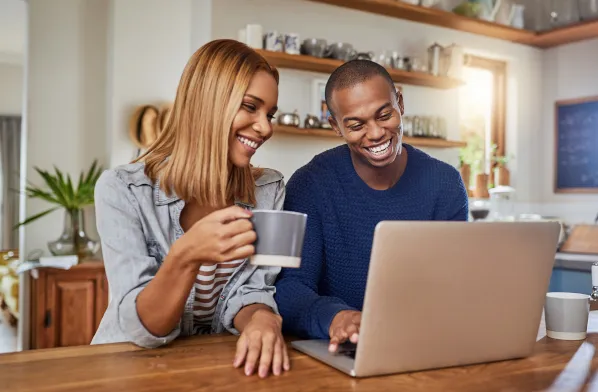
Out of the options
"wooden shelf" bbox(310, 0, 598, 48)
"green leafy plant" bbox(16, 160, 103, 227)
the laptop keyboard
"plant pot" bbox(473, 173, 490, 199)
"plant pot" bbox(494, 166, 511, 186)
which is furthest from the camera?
"plant pot" bbox(494, 166, 511, 186)

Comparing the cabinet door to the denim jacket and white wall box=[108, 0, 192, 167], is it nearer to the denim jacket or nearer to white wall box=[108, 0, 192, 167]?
white wall box=[108, 0, 192, 167]

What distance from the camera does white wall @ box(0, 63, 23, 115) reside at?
376cm

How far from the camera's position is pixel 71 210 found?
3.07 metres

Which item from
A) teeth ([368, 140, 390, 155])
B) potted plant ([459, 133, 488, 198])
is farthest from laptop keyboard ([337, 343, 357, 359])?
potted plant ([459, 133, 488, 198])

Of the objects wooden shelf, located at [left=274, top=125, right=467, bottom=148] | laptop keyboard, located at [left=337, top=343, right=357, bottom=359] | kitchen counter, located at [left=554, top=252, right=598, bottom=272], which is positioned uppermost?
wooden shelf, located at [left=274, top=125, right=467, bottom=148]

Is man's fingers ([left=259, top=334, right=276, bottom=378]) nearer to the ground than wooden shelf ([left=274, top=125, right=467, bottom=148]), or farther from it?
nearer to the ground

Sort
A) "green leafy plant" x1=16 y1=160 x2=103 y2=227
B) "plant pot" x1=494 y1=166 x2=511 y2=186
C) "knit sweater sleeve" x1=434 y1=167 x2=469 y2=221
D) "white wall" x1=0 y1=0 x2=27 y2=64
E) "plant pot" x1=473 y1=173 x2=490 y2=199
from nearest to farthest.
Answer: "knit sweater sleeve" x1=434 y1=167 x2=469 y2=221 → "green leafy plant" x1=16 y1=160 x2=103 y2=227 → "white wall" x1=0 y1=0 x2=27 y2=64 → "plant pot" x1=473 y1=173 x2=490 y2=199 → "plant pot" x1=494 y1=166 x2=511 y2=186

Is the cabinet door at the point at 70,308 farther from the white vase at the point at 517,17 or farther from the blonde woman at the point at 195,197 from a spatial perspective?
the white vase at the point at 517,17

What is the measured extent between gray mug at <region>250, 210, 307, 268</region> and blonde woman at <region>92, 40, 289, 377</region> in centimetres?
22

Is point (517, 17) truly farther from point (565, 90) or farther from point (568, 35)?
point (565, 90)

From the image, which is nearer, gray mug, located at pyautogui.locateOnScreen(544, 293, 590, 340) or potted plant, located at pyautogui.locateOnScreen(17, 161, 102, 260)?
gray mug, located at pyautogui.locateOnScreen(544, 293, 590, 340)

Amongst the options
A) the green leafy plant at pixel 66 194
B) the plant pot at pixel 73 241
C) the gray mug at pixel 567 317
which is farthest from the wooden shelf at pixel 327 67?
the gray mug at pixel 567 317

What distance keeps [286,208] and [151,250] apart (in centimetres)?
36

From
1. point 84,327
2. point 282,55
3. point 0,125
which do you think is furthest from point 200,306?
point 0,125
